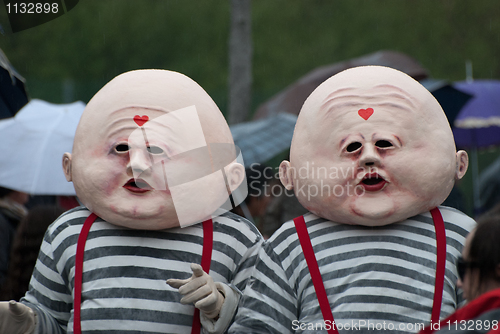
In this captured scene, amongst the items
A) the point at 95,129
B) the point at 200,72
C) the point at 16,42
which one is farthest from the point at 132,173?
the point at 16,42

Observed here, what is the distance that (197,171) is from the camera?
8.91 ft

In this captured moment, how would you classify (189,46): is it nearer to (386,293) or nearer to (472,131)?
(472,131)

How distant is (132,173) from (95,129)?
0.27 metres

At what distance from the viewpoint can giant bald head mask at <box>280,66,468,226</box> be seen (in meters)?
2.53

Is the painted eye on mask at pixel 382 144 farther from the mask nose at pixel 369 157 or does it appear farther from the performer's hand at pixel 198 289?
the performer's hand at pixel 198 289

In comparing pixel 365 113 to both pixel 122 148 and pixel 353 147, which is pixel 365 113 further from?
pixel 122 148

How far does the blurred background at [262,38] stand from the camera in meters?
12.2

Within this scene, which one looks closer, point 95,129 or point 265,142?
point 95,129

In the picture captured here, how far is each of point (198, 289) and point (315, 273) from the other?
0.47 meters

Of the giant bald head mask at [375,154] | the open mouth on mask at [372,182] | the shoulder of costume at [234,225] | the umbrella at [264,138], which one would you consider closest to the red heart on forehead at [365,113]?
the giant bald head mask at [375,154]

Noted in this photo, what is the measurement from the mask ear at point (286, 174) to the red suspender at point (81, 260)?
1.21 ft

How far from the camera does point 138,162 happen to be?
2617 mm

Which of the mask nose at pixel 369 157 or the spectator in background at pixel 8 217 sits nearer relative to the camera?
the mask nose at pixel 369 157

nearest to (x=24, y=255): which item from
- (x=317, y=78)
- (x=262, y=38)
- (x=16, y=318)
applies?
(x=16, y=318)
